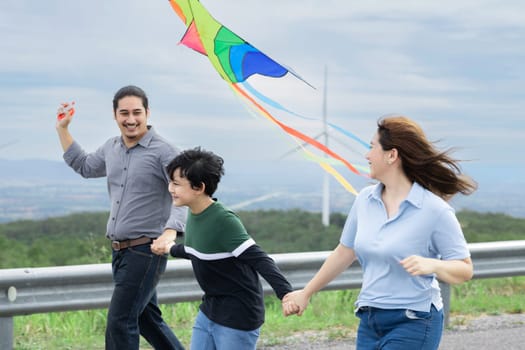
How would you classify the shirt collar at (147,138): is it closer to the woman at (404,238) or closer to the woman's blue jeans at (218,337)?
the woman's blue jeans at (218,337)

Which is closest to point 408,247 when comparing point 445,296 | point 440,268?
point 440,268

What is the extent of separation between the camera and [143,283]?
18.9ft

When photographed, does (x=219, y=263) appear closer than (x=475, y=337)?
Yes

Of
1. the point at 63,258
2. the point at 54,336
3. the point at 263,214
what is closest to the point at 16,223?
the point at 263,214

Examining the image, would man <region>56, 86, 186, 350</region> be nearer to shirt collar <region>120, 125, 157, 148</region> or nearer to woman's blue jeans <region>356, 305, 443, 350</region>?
shirt collar <region>120, 125, 157, 148</region>

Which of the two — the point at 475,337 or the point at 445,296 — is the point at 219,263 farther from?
the point at 445,296

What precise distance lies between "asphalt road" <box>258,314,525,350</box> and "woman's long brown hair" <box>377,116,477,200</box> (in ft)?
10.4

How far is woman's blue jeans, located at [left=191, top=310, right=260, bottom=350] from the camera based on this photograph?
463cm

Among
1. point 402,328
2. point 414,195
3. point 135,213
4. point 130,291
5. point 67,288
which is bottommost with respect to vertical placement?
point 67,288

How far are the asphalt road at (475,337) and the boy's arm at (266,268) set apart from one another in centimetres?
272

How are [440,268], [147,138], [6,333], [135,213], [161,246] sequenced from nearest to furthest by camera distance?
[440,268] < [161,246] < [135,213] < [147,138] < [6,333]

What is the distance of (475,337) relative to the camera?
783cm

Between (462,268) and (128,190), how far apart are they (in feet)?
7.94

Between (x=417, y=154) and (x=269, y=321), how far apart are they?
422cm
